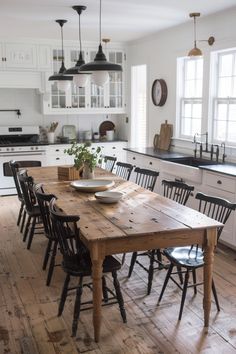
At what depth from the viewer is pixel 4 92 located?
7.21 m

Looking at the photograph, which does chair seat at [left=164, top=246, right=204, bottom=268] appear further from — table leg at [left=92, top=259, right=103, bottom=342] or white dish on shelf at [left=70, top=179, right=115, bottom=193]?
white dish on shelf at [left=70, top=179, right=115, bottom=193]

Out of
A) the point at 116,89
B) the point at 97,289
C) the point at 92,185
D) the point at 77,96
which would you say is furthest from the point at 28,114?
the point at 97,289

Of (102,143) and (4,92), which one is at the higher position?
(4,92)

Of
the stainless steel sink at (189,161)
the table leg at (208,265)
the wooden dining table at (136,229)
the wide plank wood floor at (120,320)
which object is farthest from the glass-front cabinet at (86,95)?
the table leg at (208,265)

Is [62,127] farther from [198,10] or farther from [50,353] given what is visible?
[50,353]

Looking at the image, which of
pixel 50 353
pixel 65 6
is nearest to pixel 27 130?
pixel 65 6

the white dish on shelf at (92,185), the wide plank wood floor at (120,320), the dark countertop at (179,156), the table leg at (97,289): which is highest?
the dark countertop at (179,156)

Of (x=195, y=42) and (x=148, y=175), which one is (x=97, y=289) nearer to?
(x=148, y=175)

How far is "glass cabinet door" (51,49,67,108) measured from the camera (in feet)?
23.2

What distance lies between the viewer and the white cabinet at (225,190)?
4258mm

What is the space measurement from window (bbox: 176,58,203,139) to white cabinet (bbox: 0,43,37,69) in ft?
8.27

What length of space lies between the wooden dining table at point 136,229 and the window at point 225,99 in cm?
209

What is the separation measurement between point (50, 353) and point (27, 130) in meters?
5.20

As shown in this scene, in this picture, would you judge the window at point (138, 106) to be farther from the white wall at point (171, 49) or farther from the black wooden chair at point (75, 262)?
the black wooden chair at point (75, 262)
